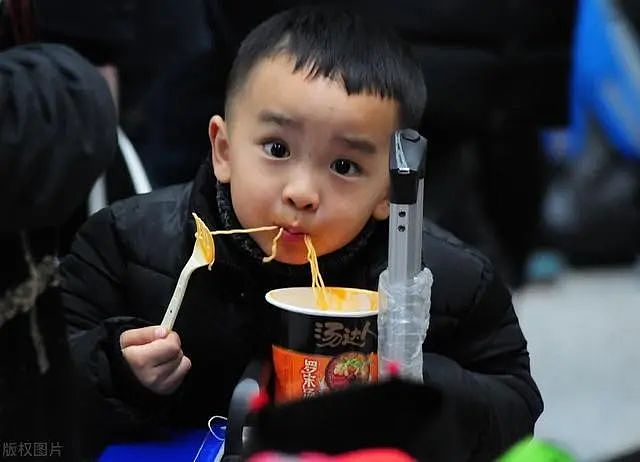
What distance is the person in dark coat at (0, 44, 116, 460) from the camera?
83cm

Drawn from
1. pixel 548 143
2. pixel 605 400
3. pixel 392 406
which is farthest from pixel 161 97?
pixel 548 143

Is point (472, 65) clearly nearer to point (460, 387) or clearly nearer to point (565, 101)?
point (565, 101)

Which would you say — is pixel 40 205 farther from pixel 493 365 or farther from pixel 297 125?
pixel 493 365

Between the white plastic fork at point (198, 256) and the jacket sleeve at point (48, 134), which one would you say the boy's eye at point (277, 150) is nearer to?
the white plastic fork at point (198, 256)

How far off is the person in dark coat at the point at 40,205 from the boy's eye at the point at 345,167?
0.25 meters

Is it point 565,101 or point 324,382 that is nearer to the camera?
point 324,382

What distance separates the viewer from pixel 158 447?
112 centimetres

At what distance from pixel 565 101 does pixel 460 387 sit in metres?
0.99

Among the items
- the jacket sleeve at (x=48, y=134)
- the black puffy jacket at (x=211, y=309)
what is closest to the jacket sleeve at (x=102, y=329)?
the black puffy jacket at (x=211, y=309)

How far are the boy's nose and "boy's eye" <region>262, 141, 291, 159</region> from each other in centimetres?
3

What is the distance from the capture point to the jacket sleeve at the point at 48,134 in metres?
0.82

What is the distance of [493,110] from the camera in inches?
71.2

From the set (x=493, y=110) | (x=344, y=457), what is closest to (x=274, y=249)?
(x=344, y=457)

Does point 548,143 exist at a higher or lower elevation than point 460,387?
lower
